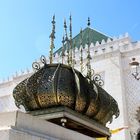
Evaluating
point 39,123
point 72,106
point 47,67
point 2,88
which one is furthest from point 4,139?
Answer: point 2,88

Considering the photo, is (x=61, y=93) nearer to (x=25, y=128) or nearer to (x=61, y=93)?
(x=61, y=93)

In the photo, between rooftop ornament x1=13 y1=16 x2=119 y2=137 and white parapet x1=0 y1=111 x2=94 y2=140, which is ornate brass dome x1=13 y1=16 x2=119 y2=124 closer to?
rooftop ornament x1=13 y1=16 x2=119 y2=137

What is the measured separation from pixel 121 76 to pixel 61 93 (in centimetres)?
1033

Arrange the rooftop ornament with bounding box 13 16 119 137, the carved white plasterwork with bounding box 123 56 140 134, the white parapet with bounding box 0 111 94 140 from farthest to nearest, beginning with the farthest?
the carved white plasterwork with bounding box 123 56 140 134, the rooftop ornament with bounding box 13 16 119 137, the white parapet with bounding box 0 111 94 140

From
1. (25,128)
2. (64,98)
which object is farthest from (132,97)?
(25,128)

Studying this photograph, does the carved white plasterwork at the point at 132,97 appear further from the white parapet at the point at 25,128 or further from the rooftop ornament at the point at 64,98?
the white parapet at the point at 25,128

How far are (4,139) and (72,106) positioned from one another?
21.1 inches

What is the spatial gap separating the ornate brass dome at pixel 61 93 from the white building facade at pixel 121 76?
29.3 feet

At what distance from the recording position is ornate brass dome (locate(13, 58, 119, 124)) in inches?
58.1

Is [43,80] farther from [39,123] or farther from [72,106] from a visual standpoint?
[39,123]

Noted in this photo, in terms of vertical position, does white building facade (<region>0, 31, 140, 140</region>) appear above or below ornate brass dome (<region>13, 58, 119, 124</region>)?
above

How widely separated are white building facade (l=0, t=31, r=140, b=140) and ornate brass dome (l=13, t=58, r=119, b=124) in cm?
893

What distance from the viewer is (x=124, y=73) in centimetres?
1177

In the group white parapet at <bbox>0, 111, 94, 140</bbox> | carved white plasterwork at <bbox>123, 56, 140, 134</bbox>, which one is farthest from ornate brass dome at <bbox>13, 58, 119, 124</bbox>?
carved white plasterwork at <bbox>123, 56, 140, 134</bbox>
